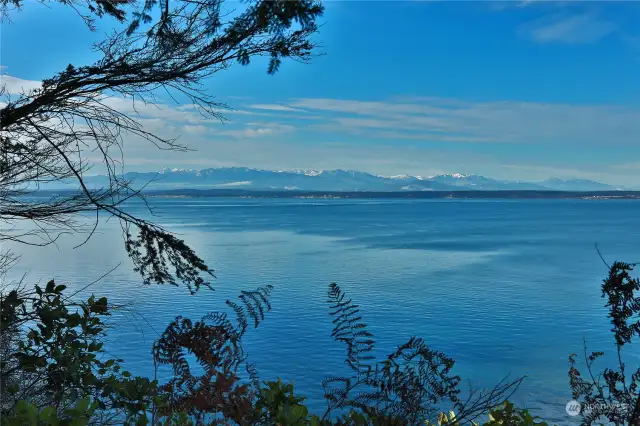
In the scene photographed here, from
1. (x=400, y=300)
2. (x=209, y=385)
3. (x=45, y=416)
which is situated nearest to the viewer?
(x=45, y=416)

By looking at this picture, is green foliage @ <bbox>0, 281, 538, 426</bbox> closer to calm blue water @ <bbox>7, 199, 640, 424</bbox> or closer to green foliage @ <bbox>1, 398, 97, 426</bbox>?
green foliage @ <bbox>1, 398, 97, 426</bbox>

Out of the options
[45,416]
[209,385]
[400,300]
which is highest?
[45,416]

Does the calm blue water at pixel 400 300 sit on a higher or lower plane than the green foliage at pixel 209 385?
lower

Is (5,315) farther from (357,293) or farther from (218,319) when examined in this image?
(357,293)

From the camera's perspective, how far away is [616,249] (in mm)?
45469

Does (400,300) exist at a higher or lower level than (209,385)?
lower

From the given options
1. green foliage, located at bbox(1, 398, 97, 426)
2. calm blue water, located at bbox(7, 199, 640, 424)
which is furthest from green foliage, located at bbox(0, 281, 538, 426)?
calm blue water, located at bbox(7, 199, 640, 424)

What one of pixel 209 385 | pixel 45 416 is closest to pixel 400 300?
pixel 209 385

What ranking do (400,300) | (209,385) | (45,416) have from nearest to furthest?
(45,416) → (209,385) → (400,300)

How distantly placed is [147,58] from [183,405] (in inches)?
128

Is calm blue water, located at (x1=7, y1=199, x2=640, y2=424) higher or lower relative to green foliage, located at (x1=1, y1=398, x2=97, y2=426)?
lower

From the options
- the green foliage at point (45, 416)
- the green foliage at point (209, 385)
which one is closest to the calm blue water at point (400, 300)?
the green foliage at point (209, 385)

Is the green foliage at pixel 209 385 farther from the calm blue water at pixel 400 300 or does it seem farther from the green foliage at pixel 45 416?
the calm blue water at pixel 400 300

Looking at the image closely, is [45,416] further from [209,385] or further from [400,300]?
[400,300]
